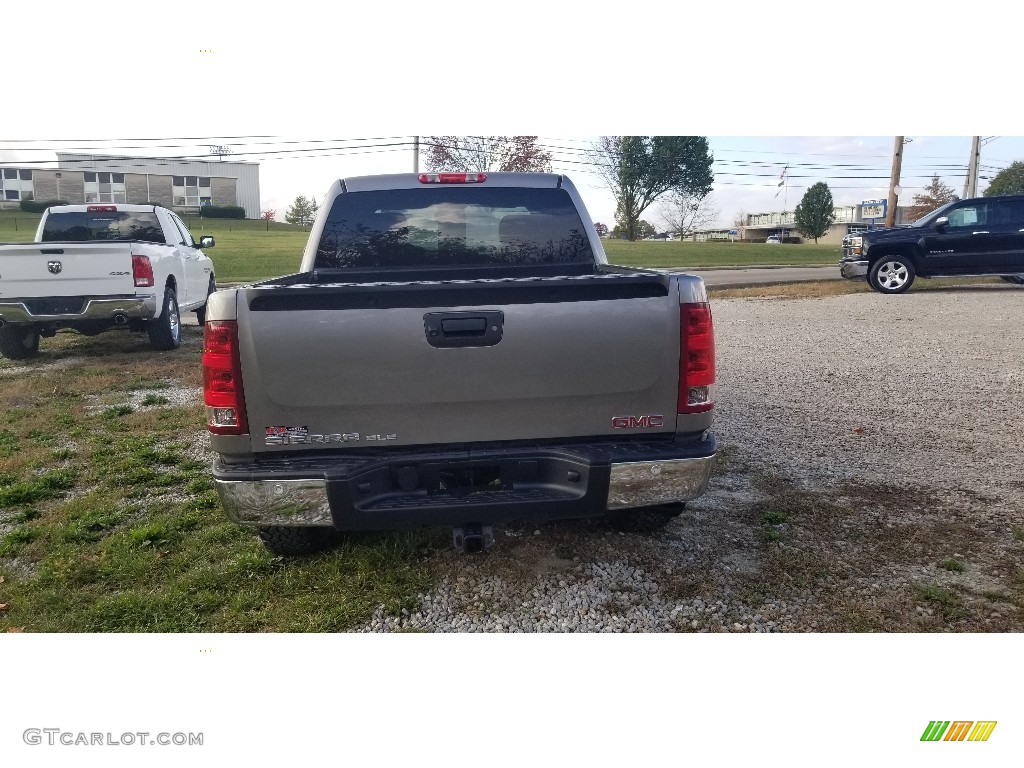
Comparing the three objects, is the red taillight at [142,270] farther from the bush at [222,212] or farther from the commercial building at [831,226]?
the commercial building at [831,226]

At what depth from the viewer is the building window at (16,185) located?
18.4ft

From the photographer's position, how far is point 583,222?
153 inches

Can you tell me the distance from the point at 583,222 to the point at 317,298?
1.95 meters

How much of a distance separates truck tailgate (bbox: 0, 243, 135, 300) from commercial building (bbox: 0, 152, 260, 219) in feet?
1.56

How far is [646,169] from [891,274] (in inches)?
333

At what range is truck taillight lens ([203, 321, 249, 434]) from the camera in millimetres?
2357

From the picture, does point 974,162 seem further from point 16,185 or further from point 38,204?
point 38,204

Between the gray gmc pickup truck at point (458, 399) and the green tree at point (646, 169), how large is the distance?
6.53 ft

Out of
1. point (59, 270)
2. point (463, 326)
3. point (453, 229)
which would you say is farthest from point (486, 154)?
point (59, 270)

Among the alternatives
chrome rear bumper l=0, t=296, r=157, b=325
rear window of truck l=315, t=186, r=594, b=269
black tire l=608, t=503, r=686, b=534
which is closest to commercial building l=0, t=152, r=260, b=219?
chrome rear bumper l=0, t=296, r=157, b=325

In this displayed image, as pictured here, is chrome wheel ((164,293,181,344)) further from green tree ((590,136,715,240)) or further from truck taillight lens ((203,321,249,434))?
truck taillight lens ((203,321,249,434))

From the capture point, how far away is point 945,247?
36.0 feet
